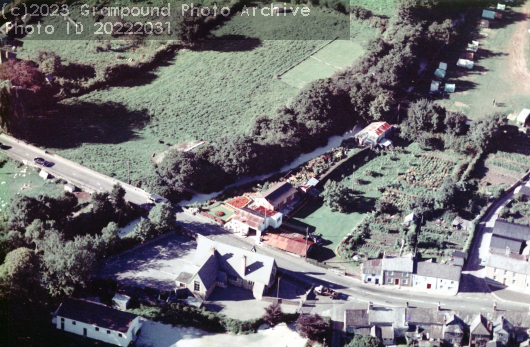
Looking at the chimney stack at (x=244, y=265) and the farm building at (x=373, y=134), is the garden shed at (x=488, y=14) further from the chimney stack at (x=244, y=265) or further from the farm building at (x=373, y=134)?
the chimney stack at (x=244, y=265)

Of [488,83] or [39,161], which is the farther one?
[488,83]

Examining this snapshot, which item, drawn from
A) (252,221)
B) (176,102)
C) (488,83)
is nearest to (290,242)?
(252,221)

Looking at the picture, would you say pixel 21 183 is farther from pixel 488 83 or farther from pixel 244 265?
pixel 488 83

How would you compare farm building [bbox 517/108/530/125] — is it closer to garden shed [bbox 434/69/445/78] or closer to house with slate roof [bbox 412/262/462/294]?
garden shed [bbox 434/69/445/78]

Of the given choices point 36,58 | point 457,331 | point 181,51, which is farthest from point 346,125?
point 36,58

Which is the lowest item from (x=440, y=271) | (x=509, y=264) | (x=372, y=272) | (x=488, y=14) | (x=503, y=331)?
(x=503, y=331)

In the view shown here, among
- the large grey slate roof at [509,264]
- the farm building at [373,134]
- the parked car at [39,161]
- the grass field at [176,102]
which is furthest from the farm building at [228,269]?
the farm building at [373,134]
